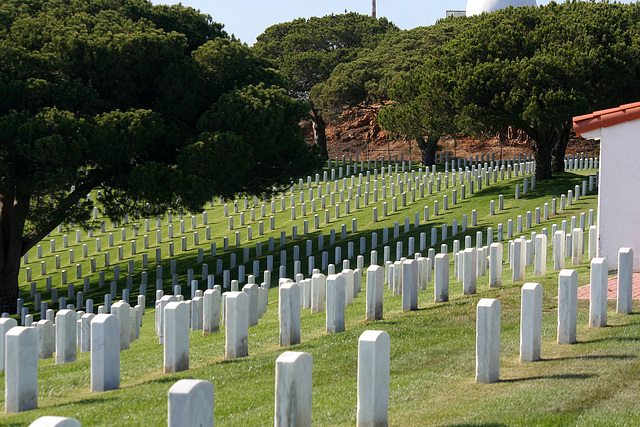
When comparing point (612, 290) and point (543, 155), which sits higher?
point (543, 155)

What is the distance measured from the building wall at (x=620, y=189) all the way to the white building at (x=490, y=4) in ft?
155

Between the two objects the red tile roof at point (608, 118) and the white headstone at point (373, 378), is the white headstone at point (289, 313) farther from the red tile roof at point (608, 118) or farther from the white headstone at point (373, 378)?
the red tile roof at point (608, 118)

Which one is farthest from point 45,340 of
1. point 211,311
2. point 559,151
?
point 559,151

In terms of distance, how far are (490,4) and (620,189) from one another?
4987 cm

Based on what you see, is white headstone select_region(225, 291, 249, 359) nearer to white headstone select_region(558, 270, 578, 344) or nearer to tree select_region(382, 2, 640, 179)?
white headstone select_region(558, 270, 578, 344)

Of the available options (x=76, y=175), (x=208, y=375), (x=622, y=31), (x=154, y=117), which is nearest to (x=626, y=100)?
(x=622, y=31)

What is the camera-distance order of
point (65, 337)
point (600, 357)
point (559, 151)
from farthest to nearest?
point (559, 151)
point (65, 337)
point (600, 357)

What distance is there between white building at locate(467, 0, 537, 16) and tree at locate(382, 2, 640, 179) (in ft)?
86.3

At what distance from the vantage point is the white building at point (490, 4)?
59.4m

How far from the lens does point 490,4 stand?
60250 millimetres

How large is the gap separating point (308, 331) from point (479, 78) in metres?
22.3

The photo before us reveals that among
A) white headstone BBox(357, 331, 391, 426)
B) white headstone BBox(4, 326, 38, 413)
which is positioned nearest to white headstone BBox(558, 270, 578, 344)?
white headstone BBox(357, 331, 391, 426)

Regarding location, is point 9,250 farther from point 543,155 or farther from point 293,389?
point 543,155

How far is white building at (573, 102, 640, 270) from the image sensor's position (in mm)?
13297
